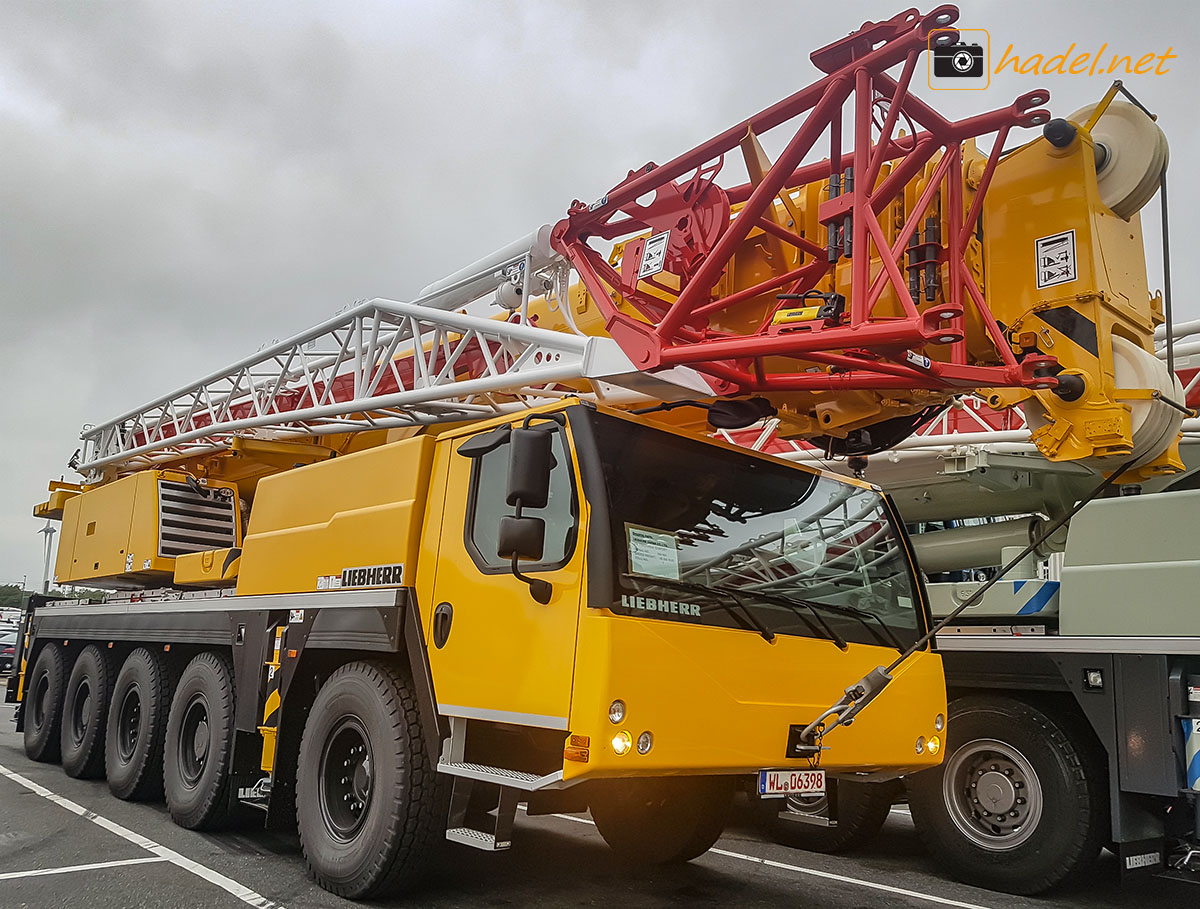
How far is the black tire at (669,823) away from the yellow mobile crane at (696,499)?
2cm

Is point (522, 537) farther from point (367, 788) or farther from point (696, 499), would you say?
point (367, 788)

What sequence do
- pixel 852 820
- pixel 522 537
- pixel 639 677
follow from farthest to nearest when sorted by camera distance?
pixel 852 820 < pixel 522 537 < pixel 639 677

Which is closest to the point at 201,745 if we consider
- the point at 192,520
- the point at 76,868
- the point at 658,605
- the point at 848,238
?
the point at 76,868

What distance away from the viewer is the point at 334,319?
7352 millimetres

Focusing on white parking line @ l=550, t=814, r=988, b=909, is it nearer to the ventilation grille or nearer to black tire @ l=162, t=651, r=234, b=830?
black tire @ l=162, t=651, r=234, b=830

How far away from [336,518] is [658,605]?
2.47 m

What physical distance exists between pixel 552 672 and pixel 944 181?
9.33 feet

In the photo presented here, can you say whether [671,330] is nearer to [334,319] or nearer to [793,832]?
[334,319]

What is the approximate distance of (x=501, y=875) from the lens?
5664 millimetres

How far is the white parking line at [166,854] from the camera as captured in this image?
496 cm

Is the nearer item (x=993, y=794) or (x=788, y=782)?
(x=788, y=782)

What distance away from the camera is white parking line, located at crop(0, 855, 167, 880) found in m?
5.38

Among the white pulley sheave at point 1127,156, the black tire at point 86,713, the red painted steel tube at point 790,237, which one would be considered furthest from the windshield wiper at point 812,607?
the black tire at point 86,713

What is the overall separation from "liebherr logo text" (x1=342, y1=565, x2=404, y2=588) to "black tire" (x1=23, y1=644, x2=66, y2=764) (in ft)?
19.2
